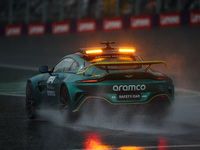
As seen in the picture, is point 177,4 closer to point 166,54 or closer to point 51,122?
point 166,54

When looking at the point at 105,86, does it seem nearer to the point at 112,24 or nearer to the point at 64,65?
the point at 64,65

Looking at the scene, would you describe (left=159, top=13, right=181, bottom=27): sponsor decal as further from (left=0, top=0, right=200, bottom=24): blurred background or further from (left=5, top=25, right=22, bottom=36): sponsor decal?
(left=5, top=25, right=22, bottom=36): sponsor decal

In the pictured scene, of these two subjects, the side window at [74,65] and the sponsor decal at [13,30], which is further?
the sponsor decal at [13,30]

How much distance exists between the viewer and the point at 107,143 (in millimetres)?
7527

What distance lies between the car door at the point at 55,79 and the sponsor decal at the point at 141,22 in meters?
21.5

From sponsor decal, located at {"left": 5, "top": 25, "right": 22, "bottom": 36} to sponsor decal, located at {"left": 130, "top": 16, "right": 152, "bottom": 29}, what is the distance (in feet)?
35.1

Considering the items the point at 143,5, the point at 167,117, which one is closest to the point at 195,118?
the point at 167,117

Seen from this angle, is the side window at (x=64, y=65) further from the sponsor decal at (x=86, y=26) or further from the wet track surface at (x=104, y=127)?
the sponsor decal at (x=86, y=26)

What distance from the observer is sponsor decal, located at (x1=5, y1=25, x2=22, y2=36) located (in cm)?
3994

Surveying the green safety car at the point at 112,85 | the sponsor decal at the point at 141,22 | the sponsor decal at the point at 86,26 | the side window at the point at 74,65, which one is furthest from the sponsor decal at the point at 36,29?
the green safety car at the point at 112,85

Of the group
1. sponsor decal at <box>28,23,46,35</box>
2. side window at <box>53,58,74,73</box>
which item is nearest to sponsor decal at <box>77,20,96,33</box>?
sponsor decal at <box>28,23,46,35</box>

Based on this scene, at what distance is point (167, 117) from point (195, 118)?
44.3 inches

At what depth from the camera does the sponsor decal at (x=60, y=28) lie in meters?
36.4

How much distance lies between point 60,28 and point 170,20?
9153 millimetres
